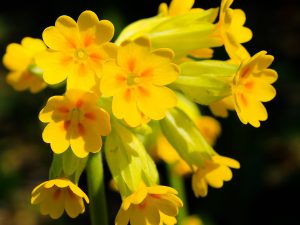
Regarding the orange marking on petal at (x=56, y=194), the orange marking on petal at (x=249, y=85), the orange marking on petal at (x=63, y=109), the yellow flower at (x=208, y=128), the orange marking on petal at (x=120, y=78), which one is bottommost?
the yellow flower at (x=208, y=128)

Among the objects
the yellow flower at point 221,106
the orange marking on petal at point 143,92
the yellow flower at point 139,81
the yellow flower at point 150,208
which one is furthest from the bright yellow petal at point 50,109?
the yellow flower at point 221,106

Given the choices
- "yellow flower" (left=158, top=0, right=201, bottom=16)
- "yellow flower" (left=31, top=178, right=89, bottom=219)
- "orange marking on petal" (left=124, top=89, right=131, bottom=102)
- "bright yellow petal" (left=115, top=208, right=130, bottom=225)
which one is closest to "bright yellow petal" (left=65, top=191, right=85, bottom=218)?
"yellow flower" (left=31, top=178, right=89, bottom=219)

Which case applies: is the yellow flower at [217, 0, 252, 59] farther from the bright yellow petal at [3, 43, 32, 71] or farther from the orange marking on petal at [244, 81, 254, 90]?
the bright yellow petal at [3, 43, 32, 71]

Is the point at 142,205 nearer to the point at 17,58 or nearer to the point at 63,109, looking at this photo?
the point at 63,109

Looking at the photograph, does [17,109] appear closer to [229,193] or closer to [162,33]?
[229,193]

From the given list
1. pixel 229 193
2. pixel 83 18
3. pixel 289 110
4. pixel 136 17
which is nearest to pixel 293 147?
pixel 289 110

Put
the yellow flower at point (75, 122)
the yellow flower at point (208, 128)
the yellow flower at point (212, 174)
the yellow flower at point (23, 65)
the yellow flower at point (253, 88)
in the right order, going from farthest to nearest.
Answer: the yellow flower at point (208, 128) < the yellow flower at point (23, 65) < the yellow flower at point (212, 174) < the yellow flower at point (253, 88) < the yellow flower at point (75, 122)

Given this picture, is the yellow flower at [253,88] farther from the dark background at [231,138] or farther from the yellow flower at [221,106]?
the dark background at [231,138]
